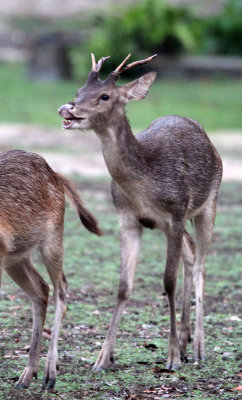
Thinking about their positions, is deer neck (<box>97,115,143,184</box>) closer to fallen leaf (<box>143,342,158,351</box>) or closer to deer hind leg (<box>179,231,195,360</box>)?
deer hind leg (<box>179,231,195,360</box>)

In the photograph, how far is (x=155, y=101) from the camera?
2158 cm

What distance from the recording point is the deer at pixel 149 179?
6.23 meters

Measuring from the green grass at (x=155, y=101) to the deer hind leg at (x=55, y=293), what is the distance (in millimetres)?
11727

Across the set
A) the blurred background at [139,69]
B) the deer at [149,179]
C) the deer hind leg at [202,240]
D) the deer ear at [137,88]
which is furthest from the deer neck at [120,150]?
the blurred background at [139,69]

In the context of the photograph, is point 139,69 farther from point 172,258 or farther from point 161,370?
point 161,370

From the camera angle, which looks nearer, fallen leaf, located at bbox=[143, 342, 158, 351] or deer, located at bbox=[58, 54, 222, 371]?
deer, located at bbox=[58, 54, 222, 371]

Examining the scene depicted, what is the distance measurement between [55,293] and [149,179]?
3.54ft

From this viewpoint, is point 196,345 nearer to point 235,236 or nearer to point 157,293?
point 157,293

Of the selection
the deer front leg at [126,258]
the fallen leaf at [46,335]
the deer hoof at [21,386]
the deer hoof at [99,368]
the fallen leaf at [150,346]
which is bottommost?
the deer hoof at [21,386]

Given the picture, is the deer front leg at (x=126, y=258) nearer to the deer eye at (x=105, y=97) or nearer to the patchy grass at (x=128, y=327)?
the patchy grass at (x=128, y=327)

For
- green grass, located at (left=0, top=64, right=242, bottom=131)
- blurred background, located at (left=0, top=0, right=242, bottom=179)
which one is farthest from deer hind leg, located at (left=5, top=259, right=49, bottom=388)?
green grass, located at (left=0, top=64, right=242, bottom=131)

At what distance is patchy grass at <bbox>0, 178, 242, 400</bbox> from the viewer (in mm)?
5922

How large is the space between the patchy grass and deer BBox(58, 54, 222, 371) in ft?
0.72

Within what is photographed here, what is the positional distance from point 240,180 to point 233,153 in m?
2.11
